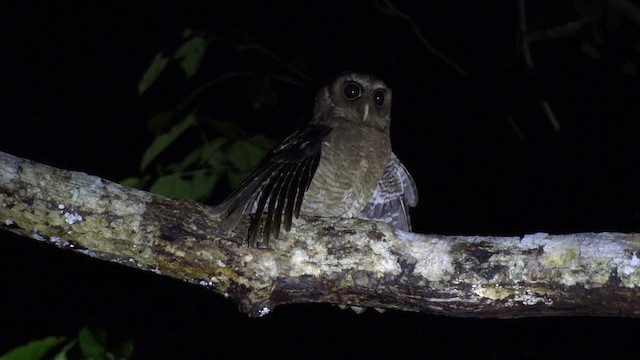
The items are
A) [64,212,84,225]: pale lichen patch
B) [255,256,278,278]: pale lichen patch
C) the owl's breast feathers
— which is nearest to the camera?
[64,212,84,225]: pale lichen patch

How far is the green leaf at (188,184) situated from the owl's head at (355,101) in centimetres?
83

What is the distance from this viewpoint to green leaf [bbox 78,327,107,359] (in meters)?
2.69

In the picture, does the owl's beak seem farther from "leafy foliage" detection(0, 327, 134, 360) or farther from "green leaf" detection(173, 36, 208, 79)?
"leafy foliage" detection(0, 327, 134, 360)

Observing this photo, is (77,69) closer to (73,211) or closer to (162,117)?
(162,117)

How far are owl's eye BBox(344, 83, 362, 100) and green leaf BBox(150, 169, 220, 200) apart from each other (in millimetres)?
950

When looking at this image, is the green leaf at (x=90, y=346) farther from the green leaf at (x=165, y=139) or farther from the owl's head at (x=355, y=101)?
the owl's head at (x=355, y=101)

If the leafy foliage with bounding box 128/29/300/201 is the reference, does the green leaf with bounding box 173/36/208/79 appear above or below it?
above

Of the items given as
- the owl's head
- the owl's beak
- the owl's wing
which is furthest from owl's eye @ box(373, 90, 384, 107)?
the owl's wing

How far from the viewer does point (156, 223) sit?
236cm

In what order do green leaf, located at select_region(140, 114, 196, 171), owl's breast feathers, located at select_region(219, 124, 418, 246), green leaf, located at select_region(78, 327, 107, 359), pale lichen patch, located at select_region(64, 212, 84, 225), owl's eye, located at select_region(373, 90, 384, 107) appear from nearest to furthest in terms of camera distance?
pale lichen patch, located at select_region(64, 212, 84, 225)
owl's breast feathers, located at select_region(219, 124, 418, 246)
green leaf, located at select_region(78, 327, 107, 359)
green leaf, located at select_region(140, 114, 196, 171)
owl's eye, located at select_region(373, 90, 384, 107)

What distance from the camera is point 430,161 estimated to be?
510cm

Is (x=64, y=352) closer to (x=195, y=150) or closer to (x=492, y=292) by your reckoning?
(x=195, y=150)

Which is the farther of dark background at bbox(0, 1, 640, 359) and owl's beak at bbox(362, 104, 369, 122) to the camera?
dark background at bbox(0, 1, 640, 359)

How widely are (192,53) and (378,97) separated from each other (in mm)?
1056
